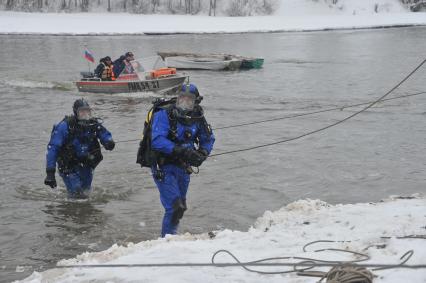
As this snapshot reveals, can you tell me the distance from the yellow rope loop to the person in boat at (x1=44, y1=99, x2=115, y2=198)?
15.9 ft

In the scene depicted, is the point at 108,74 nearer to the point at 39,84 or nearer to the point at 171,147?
the point at 39,84

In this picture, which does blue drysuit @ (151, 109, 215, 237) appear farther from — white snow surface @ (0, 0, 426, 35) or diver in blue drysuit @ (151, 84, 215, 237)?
white snow surface @ (0, 0, 426, 35)

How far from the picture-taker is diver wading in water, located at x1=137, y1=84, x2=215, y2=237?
6328 millimetres

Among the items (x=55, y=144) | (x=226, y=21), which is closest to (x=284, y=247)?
(x=55, y=144)

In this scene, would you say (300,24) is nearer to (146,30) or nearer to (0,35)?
(146,30)

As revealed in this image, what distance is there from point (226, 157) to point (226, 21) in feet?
174

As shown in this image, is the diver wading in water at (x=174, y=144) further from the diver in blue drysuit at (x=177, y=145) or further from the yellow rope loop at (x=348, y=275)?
the yellow rope loop at (x=348, y=275)

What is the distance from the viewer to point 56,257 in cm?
715

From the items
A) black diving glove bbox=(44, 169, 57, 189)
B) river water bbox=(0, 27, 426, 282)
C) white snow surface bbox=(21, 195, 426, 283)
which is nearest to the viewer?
white snow surface bbox=(21, 195, 426, 283)

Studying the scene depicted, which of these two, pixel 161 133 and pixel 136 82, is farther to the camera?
pixel 136 82

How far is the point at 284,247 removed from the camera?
A: 5.42 m

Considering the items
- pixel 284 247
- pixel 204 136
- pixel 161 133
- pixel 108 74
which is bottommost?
pixel 108 74

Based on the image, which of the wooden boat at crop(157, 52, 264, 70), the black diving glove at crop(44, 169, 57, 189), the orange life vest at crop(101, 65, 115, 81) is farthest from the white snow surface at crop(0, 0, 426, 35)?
the black diving glove at crop(44, 169, 57, 189)

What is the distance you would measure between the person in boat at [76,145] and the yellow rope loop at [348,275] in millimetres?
4847
